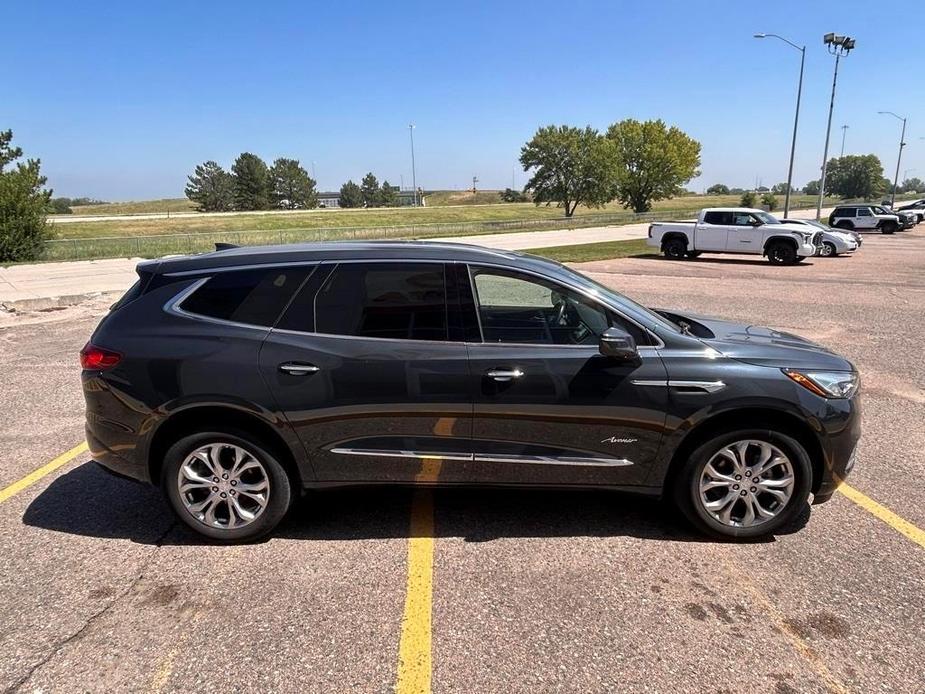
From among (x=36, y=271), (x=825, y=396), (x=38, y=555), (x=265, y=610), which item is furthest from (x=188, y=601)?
(x=36, y=271)

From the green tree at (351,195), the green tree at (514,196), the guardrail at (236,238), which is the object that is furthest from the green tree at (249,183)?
the guardrail at (236,238)

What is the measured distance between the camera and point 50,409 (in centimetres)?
564

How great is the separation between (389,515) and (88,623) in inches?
62.3

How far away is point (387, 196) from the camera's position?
136 meters

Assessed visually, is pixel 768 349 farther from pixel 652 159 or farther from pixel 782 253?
pixel 652 159

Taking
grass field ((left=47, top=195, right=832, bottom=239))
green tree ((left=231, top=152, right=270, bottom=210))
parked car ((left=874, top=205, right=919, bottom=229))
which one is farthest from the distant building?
parked car ((left=874, top=205, right=919, bottom=229))

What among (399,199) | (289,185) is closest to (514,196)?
(399,199)

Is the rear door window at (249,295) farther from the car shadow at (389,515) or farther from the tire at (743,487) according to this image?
the tire at (743,487)

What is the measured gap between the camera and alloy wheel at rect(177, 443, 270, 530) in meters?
3.24

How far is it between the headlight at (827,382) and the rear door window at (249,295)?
8.97 feet

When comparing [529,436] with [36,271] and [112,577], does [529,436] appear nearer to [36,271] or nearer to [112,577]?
[112,577]

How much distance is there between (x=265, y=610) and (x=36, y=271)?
20.4 m

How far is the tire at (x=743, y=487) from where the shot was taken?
3182 millimetres

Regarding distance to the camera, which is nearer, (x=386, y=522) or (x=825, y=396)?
(x=825, y=396)
